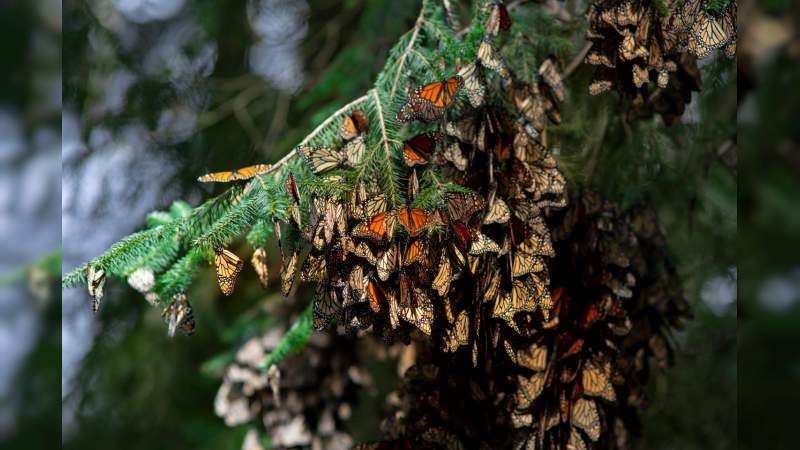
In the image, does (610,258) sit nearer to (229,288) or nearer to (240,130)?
(229,288)

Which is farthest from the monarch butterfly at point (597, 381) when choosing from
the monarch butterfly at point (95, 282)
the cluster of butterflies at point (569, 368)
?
the monarch butterfly at point (95, 282)

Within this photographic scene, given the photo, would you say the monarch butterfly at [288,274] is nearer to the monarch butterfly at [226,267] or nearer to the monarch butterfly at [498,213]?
the monarch butterfly at [226,267]

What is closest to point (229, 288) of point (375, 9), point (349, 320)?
point (349, 320)

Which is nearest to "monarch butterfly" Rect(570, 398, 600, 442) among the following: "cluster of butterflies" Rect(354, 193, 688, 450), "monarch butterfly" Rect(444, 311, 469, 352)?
"cluster of butterflies" Rect(354, 193, 688, 450)

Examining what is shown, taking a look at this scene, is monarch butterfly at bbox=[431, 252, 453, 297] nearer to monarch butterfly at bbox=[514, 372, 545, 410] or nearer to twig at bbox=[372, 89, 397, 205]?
twig at bbox=[372, 89, 397, 205]

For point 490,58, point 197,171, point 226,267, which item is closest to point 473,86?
point 490,58

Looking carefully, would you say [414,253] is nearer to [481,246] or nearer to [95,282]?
[481,246]
